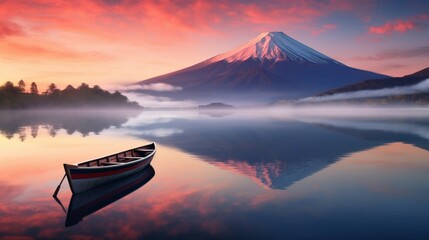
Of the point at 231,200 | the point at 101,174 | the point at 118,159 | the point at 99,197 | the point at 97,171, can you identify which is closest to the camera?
the point at 231,200

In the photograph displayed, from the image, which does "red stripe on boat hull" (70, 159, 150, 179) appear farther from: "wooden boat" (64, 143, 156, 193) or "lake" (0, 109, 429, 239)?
"lake" (0, 109, 429, 239)

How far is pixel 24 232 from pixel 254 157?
25645mm

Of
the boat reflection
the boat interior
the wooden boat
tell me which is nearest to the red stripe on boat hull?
the wooden boat

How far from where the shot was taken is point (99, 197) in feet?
67.6

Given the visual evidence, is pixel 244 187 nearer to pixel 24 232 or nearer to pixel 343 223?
pixel 343 223

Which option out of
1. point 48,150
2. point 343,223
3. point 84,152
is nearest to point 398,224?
point 343,223

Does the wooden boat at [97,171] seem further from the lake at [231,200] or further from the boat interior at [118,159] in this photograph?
the lake at [231,200]

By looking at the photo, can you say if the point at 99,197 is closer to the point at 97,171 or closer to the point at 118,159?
the point at 97,171

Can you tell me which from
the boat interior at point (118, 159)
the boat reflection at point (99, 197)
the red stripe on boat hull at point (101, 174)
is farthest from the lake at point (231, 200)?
the boat interior at point (118, 159)

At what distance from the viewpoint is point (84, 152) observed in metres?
41.2

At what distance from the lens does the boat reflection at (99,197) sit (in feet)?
58.2

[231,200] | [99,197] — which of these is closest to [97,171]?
[99,197]

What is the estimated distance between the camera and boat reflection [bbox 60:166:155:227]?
1775 cm

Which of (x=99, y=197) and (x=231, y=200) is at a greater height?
(x=99, y=197)
